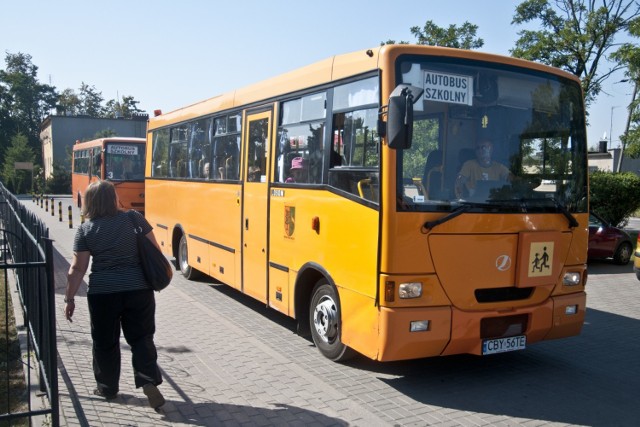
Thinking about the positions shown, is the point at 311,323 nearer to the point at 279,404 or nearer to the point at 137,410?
the point at 279,404

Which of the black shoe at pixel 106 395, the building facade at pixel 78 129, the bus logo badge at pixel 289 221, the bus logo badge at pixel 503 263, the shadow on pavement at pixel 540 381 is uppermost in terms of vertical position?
the building facade at pixel 78 129

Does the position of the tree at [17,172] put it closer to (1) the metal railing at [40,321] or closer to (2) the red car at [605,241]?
(2) the red car at [605,241]

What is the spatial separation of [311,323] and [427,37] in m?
17.4

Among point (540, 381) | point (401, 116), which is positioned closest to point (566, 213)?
point (540, 381)

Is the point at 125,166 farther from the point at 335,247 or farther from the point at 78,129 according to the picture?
the point at 78,129

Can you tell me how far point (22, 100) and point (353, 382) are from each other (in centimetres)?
9890

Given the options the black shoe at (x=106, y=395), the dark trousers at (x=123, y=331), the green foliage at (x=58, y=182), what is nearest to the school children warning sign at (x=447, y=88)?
the dark trousers at (x=123, y=331)

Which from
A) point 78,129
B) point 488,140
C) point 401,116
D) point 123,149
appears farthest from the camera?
point 78,129

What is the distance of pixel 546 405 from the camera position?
17.3 feet

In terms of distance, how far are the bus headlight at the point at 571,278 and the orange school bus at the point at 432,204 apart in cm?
2

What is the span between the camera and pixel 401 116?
4898mm

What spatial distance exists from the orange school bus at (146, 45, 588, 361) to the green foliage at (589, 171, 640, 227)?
1311 centimetres

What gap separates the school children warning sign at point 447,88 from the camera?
17.3ft

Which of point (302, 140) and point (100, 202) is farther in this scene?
point (302, 140)
